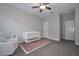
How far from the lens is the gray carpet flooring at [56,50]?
1395mm

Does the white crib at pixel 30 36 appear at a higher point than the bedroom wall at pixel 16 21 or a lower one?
lower

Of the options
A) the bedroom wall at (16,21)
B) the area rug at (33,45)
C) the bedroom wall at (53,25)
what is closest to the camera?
the bedroom wall at (16,21)

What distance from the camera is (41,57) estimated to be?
1.33 meters

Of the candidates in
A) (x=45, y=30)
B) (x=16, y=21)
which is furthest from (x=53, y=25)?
(x=16, y=21)

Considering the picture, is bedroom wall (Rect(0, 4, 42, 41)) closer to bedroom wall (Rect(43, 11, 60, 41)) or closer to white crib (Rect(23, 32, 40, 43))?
white crib (Rect(23, 32, 40, 43))

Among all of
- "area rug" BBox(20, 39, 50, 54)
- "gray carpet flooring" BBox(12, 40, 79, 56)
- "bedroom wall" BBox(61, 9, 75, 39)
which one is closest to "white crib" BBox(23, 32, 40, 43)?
"area rug" BBox(20, 39, 50, 54)

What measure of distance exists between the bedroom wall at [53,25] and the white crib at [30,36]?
34 cm

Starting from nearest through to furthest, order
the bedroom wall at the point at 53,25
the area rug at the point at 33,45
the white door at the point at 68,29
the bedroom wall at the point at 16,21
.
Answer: the bedroom wall at the point at 16,21 → the area rug at the point at 33,45 → the bedroom wall at the point at 53,25 → the white door at the point at 68,29

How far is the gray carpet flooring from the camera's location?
1.39 metres

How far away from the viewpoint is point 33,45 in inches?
63.1

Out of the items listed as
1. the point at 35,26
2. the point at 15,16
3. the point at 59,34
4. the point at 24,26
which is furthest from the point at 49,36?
the point at 15,16

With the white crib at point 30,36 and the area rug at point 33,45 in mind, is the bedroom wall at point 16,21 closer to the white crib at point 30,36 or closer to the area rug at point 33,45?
the white crib at point 30,36

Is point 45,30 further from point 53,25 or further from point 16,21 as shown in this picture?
point 16,21

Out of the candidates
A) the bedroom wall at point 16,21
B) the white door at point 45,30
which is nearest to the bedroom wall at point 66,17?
the white door at point 45,30
